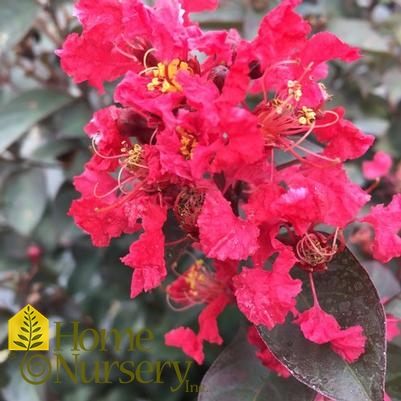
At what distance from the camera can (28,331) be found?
1.08m

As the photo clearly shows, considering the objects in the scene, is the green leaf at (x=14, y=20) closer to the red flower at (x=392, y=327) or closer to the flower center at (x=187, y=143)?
the flower center at (x=187, y=143)

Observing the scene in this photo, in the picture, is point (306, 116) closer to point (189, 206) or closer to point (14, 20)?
point (189, 206)

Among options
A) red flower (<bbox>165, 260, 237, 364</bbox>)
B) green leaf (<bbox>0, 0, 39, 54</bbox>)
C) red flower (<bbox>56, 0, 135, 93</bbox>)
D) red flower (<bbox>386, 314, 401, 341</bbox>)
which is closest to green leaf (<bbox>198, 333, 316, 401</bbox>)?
red flower (<bbox>165, 260, 237, 364</bbox>)

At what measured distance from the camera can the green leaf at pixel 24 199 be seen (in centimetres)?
136

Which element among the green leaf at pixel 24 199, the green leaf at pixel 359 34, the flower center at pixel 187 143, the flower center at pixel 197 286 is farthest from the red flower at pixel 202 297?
the green leaf at pixel 359 34

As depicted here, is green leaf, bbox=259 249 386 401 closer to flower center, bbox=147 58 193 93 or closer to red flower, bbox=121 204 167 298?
red flower, bbox=121 204 167 298

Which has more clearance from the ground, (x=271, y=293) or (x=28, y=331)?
(x=271, y=293)

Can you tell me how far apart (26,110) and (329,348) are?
0.88 m

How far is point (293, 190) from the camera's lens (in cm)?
67

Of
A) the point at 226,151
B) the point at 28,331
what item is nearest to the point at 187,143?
the point at 226,151

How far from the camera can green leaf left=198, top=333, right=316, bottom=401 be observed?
0.80m

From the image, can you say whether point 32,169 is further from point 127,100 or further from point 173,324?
point 127,100

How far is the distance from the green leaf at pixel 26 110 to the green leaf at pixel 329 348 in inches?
29.3

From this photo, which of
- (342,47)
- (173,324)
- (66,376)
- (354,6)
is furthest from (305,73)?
(66,376)
